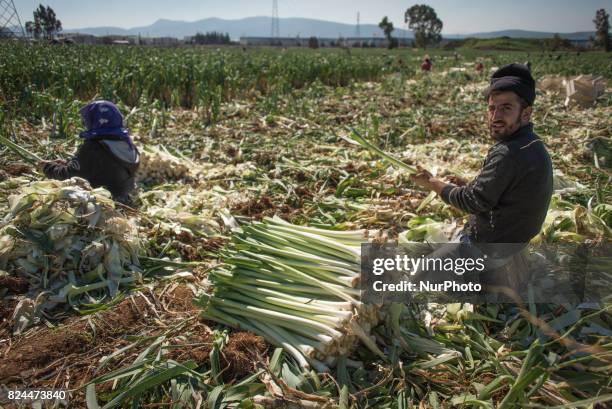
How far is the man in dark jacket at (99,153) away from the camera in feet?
12.5

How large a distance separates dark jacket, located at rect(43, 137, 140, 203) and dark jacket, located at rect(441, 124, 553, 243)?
3.13 meters

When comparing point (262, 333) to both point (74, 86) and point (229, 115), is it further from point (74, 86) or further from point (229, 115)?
point (74, 86)

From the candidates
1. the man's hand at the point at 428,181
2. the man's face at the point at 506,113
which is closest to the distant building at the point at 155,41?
the man's hand at the point at 428,181

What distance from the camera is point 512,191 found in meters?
2.44

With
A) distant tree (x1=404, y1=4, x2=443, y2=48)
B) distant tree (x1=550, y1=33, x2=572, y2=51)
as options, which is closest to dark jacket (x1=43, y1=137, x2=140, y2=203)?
distant tree (x1=550, y1=33, x2=572, y2=51)

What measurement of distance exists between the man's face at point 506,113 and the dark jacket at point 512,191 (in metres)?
0.05

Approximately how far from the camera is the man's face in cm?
238

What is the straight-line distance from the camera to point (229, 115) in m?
8.97

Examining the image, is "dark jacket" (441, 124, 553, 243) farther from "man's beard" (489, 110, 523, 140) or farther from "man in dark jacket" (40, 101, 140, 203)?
"man in dark jacket" (40, 101, 140, 203)

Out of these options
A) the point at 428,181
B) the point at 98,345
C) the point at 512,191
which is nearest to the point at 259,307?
the point at 98,345

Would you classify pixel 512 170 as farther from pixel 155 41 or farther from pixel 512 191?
pixel 155 41

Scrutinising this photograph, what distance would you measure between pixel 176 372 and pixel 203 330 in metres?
0.48

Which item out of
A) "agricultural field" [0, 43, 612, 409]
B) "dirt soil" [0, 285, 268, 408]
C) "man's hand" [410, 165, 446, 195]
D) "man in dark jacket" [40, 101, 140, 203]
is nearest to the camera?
"agricultural field" [0, 43, 612, 409]

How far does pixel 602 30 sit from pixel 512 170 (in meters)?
67.7
